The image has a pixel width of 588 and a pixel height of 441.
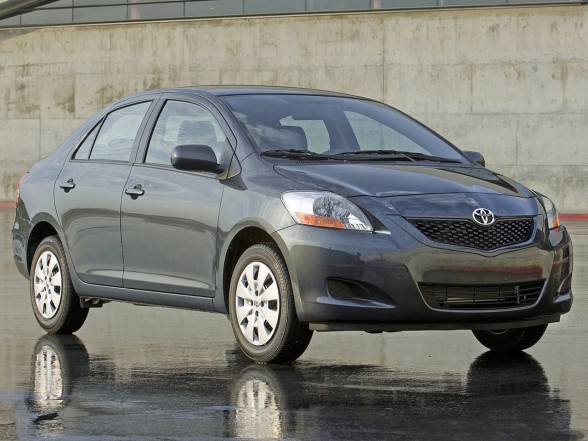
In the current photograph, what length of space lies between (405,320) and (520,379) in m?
0.70

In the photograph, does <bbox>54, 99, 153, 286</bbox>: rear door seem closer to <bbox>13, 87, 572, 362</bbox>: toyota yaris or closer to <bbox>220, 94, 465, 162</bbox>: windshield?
<bbox>13, 87, 572, 362</bbox>: toyota yaris

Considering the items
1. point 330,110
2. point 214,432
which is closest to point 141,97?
point 330,110

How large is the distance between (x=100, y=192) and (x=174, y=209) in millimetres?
896

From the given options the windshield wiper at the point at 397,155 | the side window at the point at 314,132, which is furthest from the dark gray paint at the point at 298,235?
the side window at the point at 314,132

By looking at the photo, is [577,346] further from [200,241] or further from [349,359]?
[200,241]

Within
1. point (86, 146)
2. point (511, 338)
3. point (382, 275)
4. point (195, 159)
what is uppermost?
point (86, 146)

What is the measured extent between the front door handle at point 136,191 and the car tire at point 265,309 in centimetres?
109

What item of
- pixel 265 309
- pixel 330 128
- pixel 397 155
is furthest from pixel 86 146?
pixel 265 309

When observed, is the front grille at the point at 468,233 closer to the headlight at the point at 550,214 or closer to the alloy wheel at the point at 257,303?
the headlight at the point at 550,214

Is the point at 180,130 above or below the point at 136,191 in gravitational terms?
above

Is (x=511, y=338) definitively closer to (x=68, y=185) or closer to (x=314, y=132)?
(x=314, y=132)

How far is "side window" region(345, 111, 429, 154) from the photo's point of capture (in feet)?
31.5

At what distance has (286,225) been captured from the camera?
27.9 ft

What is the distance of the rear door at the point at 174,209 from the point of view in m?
9.16
